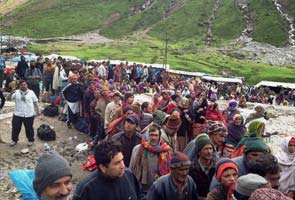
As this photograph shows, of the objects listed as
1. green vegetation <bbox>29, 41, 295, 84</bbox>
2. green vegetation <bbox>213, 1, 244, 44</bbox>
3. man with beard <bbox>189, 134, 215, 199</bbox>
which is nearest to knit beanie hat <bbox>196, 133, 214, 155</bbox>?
man with beard <bbox>189, 134, 215, 199</bbox>

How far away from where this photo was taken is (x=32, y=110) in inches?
464

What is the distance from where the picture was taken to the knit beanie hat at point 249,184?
404 cm

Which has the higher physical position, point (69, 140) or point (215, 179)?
point (215, 179)

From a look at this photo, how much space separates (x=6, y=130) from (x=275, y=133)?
977 centimetres

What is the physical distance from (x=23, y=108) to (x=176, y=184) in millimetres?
Answer: 7584

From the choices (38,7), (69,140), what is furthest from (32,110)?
(38,7)

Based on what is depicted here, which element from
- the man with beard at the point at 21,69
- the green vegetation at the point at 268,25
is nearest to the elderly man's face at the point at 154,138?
the man with beard at the point at 21,69

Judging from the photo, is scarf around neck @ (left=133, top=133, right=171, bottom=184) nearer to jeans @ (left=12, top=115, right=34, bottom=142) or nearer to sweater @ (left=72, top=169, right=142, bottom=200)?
sweater @ (left=72, top=169, right=142, bottom=200)

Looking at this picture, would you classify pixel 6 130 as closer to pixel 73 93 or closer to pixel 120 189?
pixel 73 93

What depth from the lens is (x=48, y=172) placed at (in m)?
3.63

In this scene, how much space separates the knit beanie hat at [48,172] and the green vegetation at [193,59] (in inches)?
1877

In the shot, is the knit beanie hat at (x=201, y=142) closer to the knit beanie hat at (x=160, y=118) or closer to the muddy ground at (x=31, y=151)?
the knit beanie hat at (x=160, y=118)

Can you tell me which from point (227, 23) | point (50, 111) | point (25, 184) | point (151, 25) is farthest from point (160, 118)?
point (151, 25)

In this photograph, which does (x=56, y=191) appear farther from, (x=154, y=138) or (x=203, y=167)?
(x=154, y=138)
